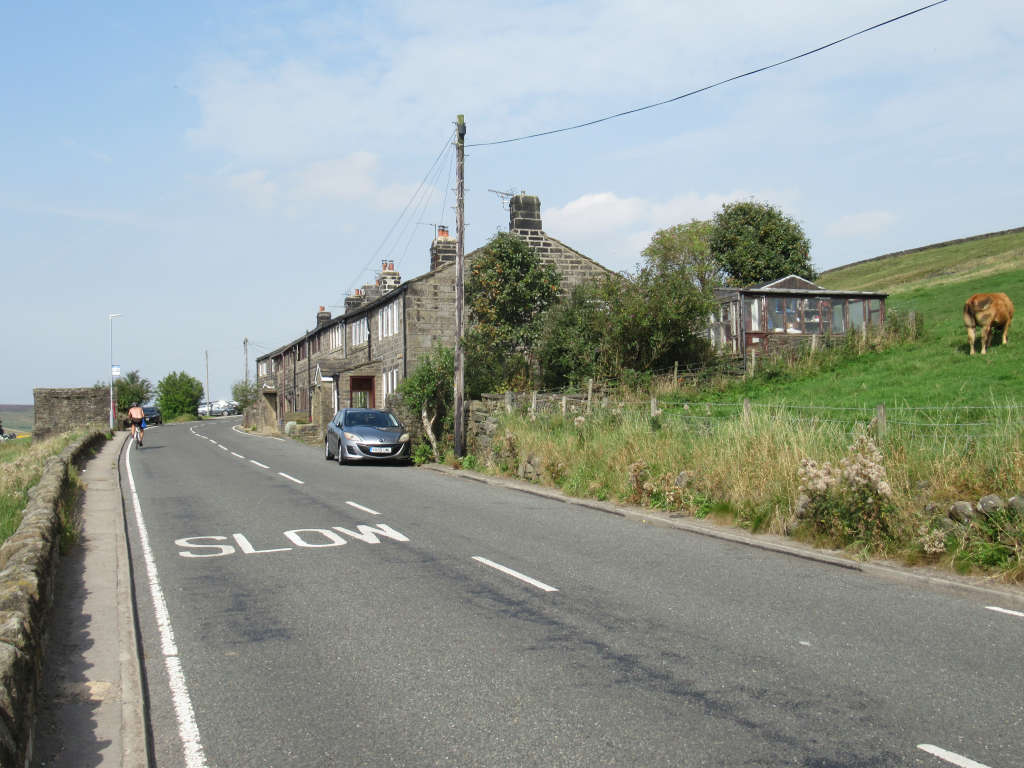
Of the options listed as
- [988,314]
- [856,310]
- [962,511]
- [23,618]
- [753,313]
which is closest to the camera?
[23,618]

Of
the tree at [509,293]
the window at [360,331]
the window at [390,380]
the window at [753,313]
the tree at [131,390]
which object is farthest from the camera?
the tree at [131,390]

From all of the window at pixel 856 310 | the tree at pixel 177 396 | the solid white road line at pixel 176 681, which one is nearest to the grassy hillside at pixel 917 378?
the window at pixel 856 310

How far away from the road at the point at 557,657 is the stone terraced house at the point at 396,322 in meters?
17.8

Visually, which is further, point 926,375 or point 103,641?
point 926,375

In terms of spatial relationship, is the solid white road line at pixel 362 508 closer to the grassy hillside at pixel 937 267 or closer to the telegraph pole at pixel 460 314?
the telegraph pole at pixel 460 314

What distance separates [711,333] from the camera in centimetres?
3231

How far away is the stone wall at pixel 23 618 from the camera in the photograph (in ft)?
13.2

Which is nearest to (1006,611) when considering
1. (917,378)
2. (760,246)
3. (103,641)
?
(103,641)

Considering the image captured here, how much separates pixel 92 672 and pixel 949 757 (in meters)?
5.19

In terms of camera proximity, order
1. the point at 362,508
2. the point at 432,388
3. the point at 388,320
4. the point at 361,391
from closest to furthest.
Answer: the point at 362,508 → the point at 432,388 → the point at 388,320 → the point at 361,391

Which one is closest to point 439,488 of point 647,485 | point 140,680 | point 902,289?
point 647,485

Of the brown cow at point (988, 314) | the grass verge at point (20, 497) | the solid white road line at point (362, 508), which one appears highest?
the brown cow at point (988, 314)

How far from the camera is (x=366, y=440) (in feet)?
77.2

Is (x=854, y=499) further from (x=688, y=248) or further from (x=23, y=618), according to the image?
(x=688, y=248)
